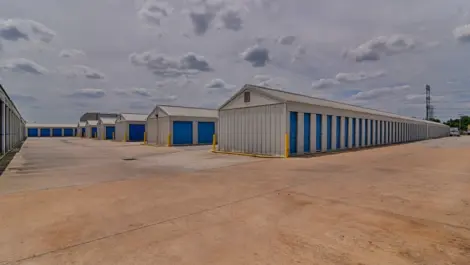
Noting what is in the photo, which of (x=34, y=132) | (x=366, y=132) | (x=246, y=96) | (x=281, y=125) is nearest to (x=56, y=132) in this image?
(x=34, y=132)

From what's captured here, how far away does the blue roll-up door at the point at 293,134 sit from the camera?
1783 cm

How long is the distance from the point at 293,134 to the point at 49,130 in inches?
3226

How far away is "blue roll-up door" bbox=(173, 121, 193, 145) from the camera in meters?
30.4

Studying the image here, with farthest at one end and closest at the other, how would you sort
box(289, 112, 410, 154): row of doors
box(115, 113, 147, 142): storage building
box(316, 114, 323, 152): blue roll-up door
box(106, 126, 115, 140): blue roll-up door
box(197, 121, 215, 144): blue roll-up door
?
box(106, 126, 115, 140): blue roll-up door
box(115, 113, 147, 142): storage building
box(197, 121, 215, 144): blue roll-up door
box(316, 114, 323, 152): blue roll-up door
box(289, 112, 410, 154): row of doors

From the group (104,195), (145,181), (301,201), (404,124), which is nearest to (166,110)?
(145,181)

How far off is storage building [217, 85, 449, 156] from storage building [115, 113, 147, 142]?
23.8 metres

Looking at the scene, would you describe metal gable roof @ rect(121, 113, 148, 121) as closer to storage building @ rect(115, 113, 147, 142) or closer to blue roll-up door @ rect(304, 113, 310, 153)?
storage building @ rect(115, 113, 147, 142)

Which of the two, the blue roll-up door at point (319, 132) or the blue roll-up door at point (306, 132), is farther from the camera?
the blue roll-up door at point (319, 132)

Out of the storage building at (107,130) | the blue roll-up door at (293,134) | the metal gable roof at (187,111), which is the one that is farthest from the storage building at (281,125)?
the storage building at (107,130)

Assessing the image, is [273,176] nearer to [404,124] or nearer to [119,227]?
[119,227]

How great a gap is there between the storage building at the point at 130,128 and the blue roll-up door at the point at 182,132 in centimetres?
1399

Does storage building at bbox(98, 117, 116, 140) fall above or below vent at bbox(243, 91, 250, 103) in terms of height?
below

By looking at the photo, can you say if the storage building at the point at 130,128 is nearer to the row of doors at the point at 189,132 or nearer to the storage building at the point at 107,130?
the storage building at the point at 107,130

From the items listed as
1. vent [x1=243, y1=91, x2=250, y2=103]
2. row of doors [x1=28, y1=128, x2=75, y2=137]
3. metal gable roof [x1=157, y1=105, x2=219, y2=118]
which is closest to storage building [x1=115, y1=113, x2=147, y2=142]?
metal gable roof [x1=157, y1=105, x2=219, y2=118]
